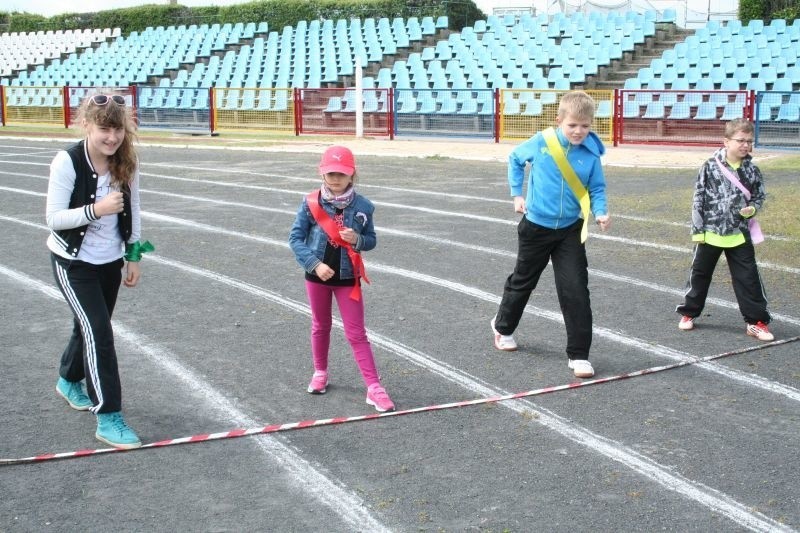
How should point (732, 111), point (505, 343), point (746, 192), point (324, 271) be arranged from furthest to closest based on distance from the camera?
point (732, 111)
point (746, 192)
point (505, 343)
point (324, 271)

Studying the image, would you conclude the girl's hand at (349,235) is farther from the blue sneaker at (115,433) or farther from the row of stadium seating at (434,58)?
the row of stadium seating at (434,58)

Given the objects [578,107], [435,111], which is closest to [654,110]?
[435,111]

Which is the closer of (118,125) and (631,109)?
(118,125)

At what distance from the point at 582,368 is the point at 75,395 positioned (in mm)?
3016

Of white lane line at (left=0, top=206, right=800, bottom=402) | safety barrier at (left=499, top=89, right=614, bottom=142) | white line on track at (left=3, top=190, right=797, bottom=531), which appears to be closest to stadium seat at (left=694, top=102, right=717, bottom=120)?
safety barrier at (left=499, top=89, right=614, bottom=142)

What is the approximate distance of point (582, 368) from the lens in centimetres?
631

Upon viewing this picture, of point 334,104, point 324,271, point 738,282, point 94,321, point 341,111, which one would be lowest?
point 738,282

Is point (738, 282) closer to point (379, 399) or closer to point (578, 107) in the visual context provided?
point (578, 107)

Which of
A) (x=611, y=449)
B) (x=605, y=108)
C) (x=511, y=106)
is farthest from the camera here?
(x=511, y=106)

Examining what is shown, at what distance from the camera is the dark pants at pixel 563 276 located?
644 centimetres

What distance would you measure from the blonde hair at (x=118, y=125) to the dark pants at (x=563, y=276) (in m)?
2.69

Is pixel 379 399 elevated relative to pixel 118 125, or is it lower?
lower

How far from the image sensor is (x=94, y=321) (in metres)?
5.12

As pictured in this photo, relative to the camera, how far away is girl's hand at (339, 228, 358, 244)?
219 inches
